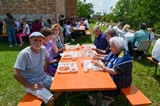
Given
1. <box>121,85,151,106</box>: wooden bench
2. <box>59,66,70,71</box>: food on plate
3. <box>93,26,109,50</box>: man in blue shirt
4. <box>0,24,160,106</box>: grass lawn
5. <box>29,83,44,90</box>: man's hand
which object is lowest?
<box>0,24,160,106</box>: grass lawn

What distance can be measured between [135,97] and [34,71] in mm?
1614

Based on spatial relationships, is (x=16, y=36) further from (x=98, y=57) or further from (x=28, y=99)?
(x=28, y=99)

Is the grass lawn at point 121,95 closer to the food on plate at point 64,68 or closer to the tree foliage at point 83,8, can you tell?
the food on plate at point 64,68

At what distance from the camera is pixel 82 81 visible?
292 cm

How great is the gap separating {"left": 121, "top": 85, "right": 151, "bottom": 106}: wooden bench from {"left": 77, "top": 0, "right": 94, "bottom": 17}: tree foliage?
3902 centimetres

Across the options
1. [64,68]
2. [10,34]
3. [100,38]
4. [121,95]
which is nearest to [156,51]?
[100,38]

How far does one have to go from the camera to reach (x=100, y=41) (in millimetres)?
5289

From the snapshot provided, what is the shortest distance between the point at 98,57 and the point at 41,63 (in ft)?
4.22

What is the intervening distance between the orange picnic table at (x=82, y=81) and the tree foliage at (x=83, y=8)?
39091 millimetres

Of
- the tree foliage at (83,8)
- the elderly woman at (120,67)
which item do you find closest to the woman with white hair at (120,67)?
the elderly woman at (120,67)

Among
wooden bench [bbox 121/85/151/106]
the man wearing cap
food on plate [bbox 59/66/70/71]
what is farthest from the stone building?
wooden bench [bbox 121/85/151/106]

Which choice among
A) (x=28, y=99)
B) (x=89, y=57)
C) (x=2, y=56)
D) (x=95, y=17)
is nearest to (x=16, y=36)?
(x=2, y=56)

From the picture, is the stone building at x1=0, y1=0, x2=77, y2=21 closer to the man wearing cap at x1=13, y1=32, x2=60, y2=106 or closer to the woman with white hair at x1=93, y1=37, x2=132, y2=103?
the man wearing cap at x1=13, y1=32, x2=60, y2=106

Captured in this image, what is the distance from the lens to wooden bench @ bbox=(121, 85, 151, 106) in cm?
293
